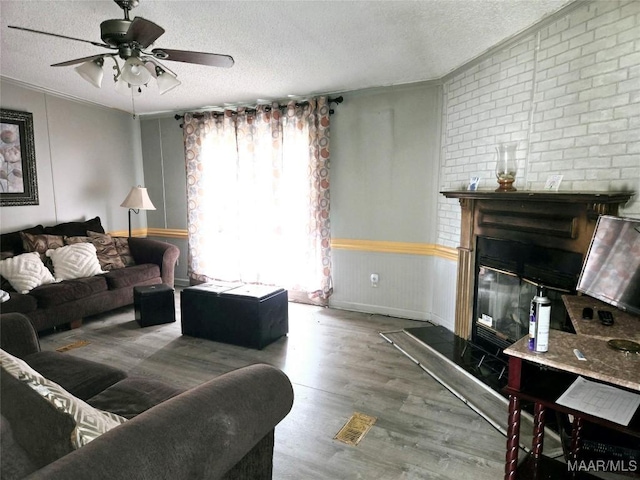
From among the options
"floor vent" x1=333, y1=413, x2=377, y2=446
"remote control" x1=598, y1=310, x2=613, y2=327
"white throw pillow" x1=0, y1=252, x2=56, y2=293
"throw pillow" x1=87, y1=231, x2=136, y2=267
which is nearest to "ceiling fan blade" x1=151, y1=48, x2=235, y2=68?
"floor vent" x1=333, y1=413, x2=377, y2=446

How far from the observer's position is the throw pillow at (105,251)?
14.4ft

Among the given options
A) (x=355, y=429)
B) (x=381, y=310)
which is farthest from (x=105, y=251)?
(x=355, y=429)

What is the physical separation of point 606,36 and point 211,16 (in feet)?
7.74

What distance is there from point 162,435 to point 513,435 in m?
1.35

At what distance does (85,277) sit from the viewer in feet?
13.2

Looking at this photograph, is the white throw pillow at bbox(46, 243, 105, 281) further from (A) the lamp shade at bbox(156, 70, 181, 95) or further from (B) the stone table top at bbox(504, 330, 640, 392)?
(B) the stone table top at bbox(504, 330, 640, 392)

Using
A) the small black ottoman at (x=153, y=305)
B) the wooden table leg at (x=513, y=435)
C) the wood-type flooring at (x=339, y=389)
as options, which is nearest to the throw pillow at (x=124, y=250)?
the wood-type flooring at (x=339, y=389)

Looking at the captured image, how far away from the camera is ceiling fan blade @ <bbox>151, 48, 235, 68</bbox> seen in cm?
229

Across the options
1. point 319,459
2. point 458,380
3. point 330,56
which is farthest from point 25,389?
point 330,56

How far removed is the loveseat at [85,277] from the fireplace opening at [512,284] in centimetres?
360

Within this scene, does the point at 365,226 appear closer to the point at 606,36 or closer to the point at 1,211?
the point at 606,36

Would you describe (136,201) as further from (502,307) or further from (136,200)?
(502,307)

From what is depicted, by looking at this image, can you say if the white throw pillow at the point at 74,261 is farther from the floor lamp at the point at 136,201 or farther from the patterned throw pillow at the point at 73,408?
the patterned throw pillow at the point at 73,408

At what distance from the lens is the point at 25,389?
3.49 feet
